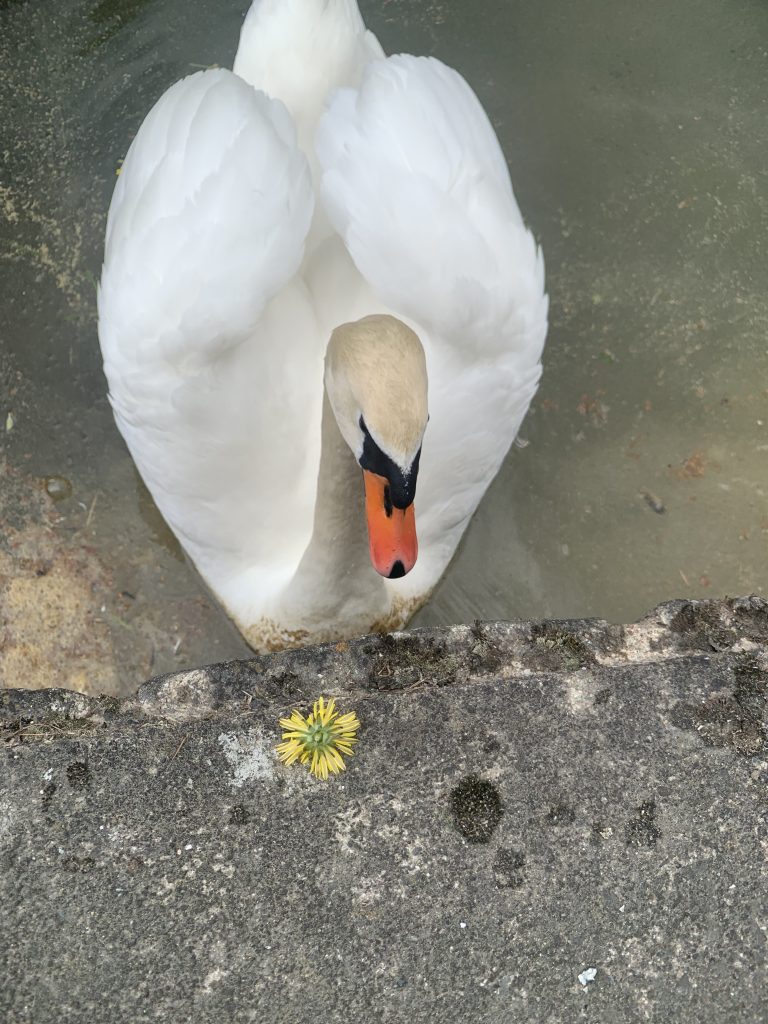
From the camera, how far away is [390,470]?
6.45 ft

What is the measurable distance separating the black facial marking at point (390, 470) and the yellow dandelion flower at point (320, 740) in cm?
51

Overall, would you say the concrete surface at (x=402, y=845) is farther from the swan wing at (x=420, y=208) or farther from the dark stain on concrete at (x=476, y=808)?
the swan wing at (x=420, y=208)

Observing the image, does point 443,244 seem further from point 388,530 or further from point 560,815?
point 560,815

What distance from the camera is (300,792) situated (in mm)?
2117

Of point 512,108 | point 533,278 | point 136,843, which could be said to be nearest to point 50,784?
point 136,843

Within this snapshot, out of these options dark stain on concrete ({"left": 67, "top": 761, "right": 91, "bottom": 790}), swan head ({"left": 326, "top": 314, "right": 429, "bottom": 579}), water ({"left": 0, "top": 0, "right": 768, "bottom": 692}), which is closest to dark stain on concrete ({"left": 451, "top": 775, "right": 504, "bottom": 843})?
swan head ({"left": 326, "top": 314, "right": 429, "bottom": 579})

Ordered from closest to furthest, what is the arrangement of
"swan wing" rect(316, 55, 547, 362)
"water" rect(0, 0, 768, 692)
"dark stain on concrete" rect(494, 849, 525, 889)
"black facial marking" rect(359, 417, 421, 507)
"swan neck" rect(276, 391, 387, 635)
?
"black facial marking" rect(359, 417, 421, 507) → "dark stain on concrete" rect(494, 849, 525, 889) → "swan neck" rect(276, 391, 387, 635) → "swan wing" rect(316, 55, 547, 362) → "water" rect(0, 0, 768, 692)

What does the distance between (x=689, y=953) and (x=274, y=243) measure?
6.12 ft

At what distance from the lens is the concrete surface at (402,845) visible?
1.96 meters

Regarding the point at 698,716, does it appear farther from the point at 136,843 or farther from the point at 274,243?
the point at 274,243

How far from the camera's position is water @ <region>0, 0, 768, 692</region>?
334 centimetres

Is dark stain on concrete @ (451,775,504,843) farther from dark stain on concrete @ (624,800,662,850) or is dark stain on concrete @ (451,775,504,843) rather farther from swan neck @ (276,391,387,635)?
swan neck @ (276,391,387,635)

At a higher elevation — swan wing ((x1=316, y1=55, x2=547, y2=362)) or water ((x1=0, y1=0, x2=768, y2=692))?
swan wing ((x1=316, y1=55, x2=547, y2=362))

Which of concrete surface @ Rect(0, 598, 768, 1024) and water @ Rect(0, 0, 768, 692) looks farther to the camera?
water @ Rect(0, 0, 768, 692)
